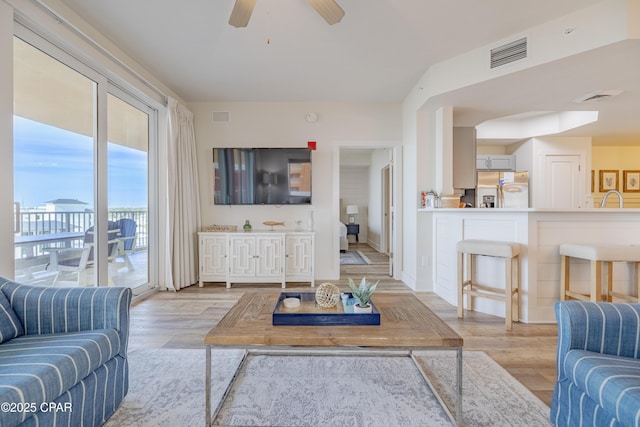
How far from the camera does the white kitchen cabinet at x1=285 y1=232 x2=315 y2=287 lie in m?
4.06

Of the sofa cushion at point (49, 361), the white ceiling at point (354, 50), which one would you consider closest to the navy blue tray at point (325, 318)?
the sofa cushion at point (49, 361)

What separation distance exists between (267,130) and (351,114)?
1.28 meters

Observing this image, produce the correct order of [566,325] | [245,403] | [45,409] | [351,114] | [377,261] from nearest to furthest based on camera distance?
[45,409]
[566,325]
[245,403]
[351,114]
[377,261]

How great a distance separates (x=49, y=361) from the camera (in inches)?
46.1

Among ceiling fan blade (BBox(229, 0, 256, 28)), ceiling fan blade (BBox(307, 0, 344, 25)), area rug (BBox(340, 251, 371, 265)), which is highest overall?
ceiling fan blade (BBox(307, 0, 344, 25))

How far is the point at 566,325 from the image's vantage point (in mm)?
1306

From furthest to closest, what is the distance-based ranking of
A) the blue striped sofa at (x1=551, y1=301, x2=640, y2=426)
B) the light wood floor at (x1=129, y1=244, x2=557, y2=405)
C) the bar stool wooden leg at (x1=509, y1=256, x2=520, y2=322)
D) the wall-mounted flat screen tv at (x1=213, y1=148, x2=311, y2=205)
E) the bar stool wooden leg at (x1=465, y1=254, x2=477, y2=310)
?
the wall-mounted flat screen tv at (x1=213, y1=148, x2=311, y2=205) → the bar stool wooden leg at (x1=465, y1=254, x2=477, y2=310) → the bar stool wooden leg at (x1=509, y1=256, x2=520, y2=322) → the light wood floor at (x1=129, y1=244, x2=557, y2=405) → the blue striped sofa at (x1=551, y1=301, x2=640, y2=426)

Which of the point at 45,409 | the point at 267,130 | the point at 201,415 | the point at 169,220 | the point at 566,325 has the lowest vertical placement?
the point at 201,415

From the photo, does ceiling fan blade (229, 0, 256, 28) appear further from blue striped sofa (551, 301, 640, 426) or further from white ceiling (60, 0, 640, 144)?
blue striped sofa (551, 301, 640, 426)

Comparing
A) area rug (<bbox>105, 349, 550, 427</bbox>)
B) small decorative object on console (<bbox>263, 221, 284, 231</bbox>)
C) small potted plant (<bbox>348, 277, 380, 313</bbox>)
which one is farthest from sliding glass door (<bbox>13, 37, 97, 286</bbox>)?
small potted plant (<bbox>348, 277, 380, 313</bbox>)

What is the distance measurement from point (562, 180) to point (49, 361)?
7.01 meters

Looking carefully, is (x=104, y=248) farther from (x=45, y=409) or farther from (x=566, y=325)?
Answer: (x=566, y=325)

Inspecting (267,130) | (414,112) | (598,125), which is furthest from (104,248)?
(598,125)

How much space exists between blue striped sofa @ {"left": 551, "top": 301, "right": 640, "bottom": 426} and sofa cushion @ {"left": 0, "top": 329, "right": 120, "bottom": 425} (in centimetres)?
207
